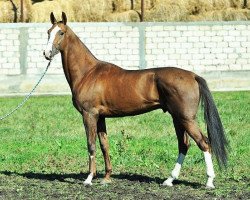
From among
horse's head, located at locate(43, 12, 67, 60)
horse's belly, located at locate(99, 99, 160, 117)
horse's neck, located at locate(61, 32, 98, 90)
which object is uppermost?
horse's head, located at locate(43, 12, 67, 60)

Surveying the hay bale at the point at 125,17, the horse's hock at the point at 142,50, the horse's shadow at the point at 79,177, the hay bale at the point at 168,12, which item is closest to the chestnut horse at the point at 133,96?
the horse's shadow at the point at 79,177

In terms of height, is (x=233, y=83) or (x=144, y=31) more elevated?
(x=144, y=31)

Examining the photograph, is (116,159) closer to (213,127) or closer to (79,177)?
(79,177)

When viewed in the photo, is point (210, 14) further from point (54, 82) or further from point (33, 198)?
point (33, 198)

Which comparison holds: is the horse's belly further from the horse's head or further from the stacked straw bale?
the stacked straw bale

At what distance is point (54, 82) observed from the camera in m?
27.4

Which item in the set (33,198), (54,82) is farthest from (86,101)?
(54,82)

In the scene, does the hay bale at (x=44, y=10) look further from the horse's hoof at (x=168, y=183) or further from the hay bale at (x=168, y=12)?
the horse's hoof at (x=168, y=183)

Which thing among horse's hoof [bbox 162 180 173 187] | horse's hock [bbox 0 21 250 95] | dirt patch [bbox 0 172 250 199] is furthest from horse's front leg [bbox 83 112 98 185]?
horse's hock [bbox 0 21 250 95]

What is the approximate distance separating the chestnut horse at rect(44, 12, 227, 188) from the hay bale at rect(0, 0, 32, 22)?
60.9 ft

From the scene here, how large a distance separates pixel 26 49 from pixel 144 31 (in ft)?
13.8

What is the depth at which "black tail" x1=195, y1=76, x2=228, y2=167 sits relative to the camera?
10438 mm

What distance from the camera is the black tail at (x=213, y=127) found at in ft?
34.2

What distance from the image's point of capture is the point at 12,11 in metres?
29.6
